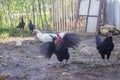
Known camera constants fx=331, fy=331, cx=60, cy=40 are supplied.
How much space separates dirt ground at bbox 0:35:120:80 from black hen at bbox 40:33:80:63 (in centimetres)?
31

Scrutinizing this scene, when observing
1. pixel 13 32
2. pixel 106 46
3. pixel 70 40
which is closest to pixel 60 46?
pixel 70 40

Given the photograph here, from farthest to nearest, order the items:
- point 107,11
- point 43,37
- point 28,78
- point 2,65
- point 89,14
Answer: point 107,11 → point 89,14 → point 43,37 → point 2,65 → point 28,78

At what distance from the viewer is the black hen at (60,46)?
816cm

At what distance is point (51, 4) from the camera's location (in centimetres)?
1722

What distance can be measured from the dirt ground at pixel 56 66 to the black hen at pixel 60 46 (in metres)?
0.31

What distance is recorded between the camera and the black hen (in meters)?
8.16

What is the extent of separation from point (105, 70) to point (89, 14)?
8020 mm

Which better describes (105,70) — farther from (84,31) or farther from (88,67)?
(84,31)

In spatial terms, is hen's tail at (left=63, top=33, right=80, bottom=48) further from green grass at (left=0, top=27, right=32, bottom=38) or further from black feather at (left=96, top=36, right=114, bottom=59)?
green grass at (left=0, top=27, right=32, bottom=38)

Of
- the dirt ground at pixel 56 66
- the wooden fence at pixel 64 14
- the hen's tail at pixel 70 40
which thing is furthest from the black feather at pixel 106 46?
the wooden fence at pixel 64 14

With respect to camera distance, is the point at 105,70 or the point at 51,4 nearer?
the point at 105,70

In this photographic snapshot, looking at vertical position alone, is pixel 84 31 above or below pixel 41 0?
below

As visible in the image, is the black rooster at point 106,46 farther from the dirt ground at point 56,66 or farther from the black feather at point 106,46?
the dirt ground at point 56,66

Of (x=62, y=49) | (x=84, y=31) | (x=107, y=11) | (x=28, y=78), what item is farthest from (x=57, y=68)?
(x=107, y=11)
